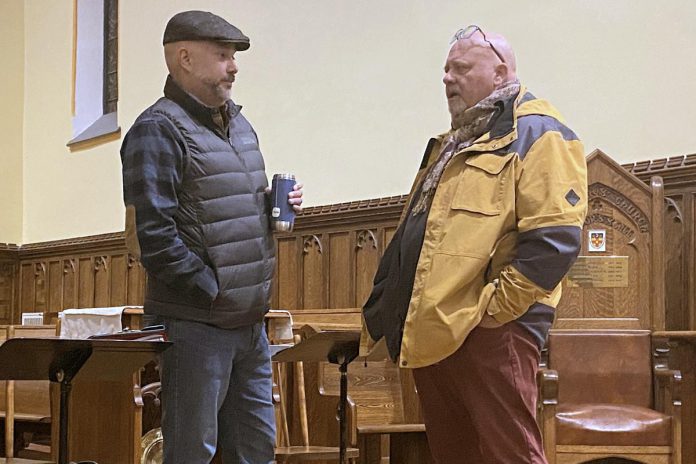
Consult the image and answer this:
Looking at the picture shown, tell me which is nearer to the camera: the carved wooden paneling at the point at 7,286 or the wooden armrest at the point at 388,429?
the wooden armrest at the point at 388,429

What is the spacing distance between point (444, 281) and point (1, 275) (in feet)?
27.5

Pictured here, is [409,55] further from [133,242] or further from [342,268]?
[133,242]

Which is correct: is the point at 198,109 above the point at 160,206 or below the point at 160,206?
above

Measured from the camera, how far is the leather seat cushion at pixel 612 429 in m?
3.93

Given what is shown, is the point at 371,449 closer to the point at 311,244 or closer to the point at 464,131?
the point at 464,131

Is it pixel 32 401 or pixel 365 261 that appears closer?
pixel 32 401

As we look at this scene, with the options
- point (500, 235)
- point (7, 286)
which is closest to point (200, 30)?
point (500, 235)

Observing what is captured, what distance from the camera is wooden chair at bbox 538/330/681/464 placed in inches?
155

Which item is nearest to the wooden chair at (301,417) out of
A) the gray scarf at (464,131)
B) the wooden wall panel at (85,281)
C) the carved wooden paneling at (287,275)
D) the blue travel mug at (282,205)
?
the blue travel mug at (282,205)

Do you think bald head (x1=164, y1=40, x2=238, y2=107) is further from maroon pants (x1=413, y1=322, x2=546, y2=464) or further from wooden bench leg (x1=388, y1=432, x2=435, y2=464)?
wooden bench leg (x1=388, y1=432, x2=435, y2=464)

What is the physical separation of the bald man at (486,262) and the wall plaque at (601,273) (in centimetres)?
189

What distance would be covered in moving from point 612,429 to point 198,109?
2108 millimetres

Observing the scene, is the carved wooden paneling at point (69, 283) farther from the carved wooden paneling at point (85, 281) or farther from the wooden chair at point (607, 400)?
the wooden chair at point (607, 400)

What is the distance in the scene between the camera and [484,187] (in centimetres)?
275
